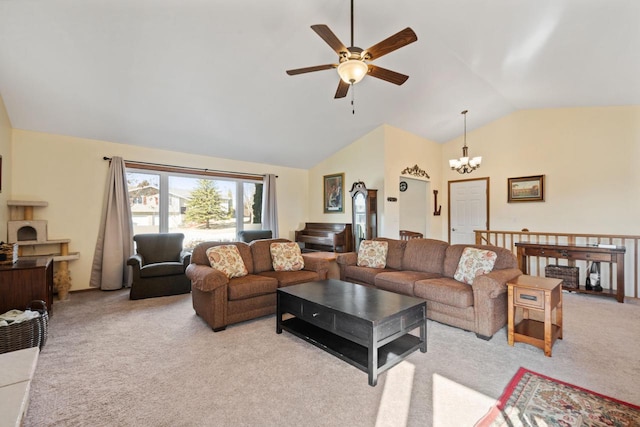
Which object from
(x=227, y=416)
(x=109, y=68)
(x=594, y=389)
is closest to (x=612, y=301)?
(x=594, y=389)

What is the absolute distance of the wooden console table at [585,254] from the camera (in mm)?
4059

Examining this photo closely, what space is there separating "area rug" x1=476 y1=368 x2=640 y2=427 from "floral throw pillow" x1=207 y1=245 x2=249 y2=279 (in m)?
2.74

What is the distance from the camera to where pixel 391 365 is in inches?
85.7

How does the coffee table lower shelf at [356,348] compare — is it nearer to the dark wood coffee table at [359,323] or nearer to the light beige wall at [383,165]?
the dark wood coffee table at [359,323]

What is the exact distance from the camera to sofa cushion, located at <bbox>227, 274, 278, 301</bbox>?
3161 mm

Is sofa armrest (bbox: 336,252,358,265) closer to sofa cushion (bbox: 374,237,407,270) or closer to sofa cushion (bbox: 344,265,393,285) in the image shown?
sofa cushion (bbox: 344,265,393,285)

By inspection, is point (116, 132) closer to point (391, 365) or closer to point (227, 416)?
point (227, 416)

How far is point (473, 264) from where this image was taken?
3.26 meters

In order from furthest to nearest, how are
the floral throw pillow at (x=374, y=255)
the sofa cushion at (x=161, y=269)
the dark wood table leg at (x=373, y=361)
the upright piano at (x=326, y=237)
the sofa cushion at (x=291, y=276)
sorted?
the upright piano at (x=326, y=237) < the sofa cushion at (x=161, y=269) < the floral throw pillow at (x=374, y=255) < the sofa cushion at (x=291, y=276) < the dark wood table leg at (x=373, y=361)

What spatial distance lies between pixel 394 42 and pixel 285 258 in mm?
2823

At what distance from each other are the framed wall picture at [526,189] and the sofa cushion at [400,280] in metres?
3.58

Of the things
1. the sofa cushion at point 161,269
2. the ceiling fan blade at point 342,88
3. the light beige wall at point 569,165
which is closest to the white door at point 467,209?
the light beige wall at point 569,165

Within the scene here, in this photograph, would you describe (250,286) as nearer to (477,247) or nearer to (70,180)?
(477,247)

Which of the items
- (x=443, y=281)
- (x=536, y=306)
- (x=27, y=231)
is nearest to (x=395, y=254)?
(x=443, y=281)
